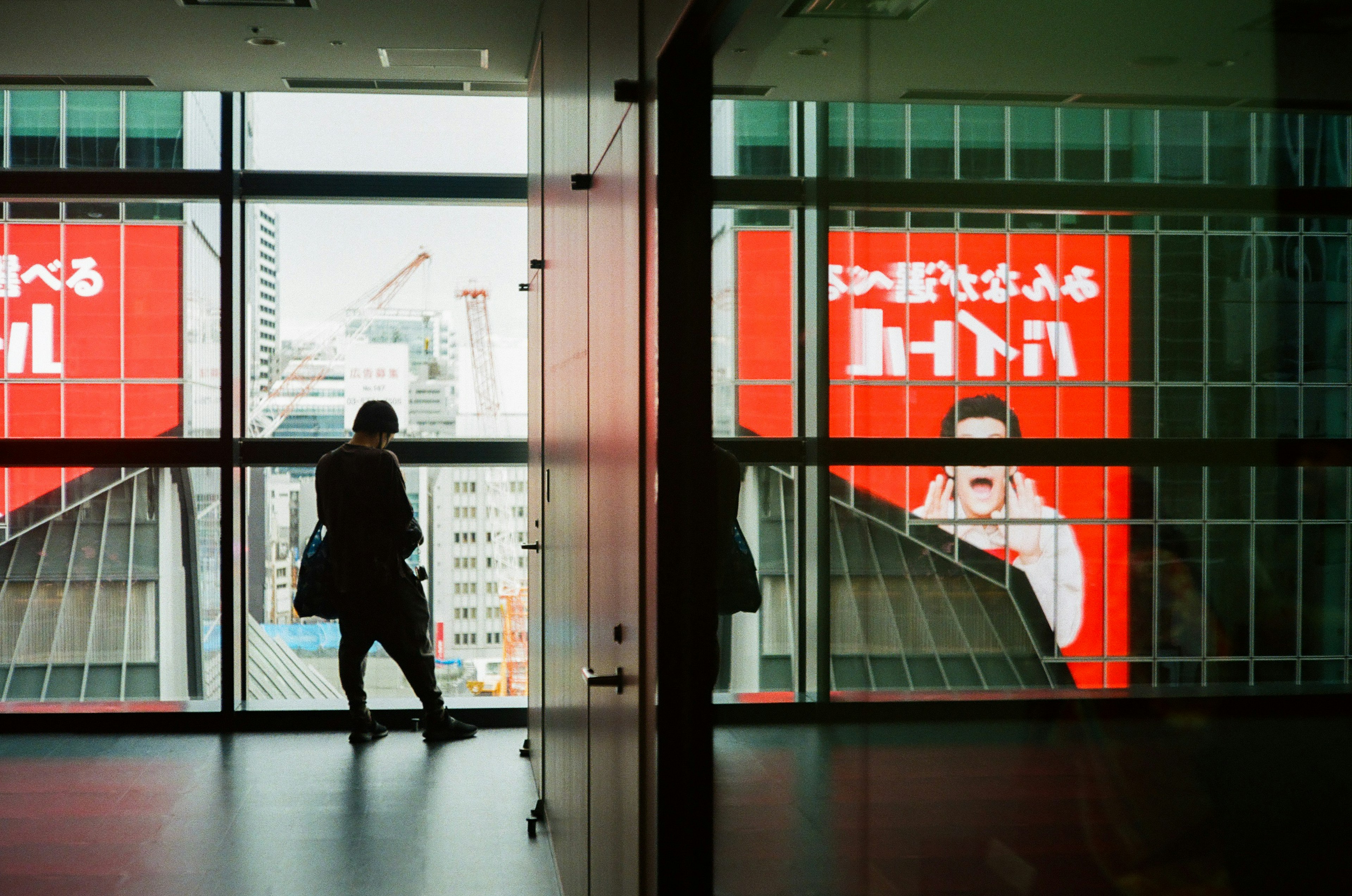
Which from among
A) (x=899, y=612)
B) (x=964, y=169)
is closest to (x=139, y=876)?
(x=899, y=612)

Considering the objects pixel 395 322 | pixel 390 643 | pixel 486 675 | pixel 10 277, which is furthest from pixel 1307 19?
pixel 10 277

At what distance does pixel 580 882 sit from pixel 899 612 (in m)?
2.16

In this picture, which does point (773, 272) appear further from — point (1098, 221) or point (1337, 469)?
point (1337, 469)

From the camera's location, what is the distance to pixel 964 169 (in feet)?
2.28

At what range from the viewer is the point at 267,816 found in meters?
3.93

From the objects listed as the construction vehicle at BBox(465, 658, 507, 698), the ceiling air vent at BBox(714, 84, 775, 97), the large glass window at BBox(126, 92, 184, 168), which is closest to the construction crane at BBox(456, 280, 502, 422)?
the construction vehicle at BBox(465, 658, 507, 698)

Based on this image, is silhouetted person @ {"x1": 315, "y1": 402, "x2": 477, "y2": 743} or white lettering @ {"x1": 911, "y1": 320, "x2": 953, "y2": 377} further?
silhouetted person @ {"x1": 315, "y1": 402, "x2": 477, "y2": 743}

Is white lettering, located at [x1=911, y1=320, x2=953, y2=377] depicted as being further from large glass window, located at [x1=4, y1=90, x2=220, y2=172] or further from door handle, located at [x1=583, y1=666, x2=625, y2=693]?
large glass window, located at [x1=4, y1=90, x2=220, y2=172]

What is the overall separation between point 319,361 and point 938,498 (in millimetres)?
5166

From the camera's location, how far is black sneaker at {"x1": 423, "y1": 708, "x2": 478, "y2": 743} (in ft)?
16.5

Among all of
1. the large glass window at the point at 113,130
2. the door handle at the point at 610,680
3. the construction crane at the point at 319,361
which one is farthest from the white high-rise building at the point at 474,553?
the door handle at the point at 610,680

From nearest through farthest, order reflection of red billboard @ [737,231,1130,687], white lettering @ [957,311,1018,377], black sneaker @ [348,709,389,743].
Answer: reflection of red billboard @ [737,231,1130,687] < white lettering @ [957,311,1018,377] < black sneaker @ [348,709,389,743]

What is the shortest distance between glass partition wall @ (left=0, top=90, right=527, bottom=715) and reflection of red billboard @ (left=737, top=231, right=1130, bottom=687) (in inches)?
182

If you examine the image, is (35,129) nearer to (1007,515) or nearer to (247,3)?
(247,3)
